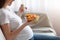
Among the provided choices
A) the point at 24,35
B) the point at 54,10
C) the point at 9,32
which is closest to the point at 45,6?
the point at 54,10

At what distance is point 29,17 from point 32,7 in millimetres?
1829

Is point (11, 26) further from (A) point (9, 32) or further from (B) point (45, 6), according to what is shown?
(B) point (45, 6)

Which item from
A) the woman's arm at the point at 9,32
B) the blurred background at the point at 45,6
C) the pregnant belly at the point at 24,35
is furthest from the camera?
the blurred background at the point at 45,6

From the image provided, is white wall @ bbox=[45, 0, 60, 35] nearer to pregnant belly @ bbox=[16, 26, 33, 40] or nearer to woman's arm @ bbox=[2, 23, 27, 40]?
pregnant belly @ bbox=[16, 26, 33, 40]

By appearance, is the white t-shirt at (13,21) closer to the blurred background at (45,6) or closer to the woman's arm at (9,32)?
the woman's arm at (9,32)

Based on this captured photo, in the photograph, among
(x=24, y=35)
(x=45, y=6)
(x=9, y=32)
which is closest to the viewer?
(x=9, y=32)

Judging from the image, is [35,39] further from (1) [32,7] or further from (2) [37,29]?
(1) [32,7]

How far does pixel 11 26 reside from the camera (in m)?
1.60

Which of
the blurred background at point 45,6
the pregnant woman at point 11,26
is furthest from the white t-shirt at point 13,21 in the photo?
the blurred background at point 45,6

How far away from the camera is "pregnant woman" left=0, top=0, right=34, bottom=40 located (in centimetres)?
149

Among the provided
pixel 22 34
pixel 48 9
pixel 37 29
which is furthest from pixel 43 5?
pixel 22 34

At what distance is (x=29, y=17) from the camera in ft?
5.14

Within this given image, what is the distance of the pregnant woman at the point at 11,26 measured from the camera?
1.49 m

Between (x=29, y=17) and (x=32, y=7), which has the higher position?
(x=32, y=7)
